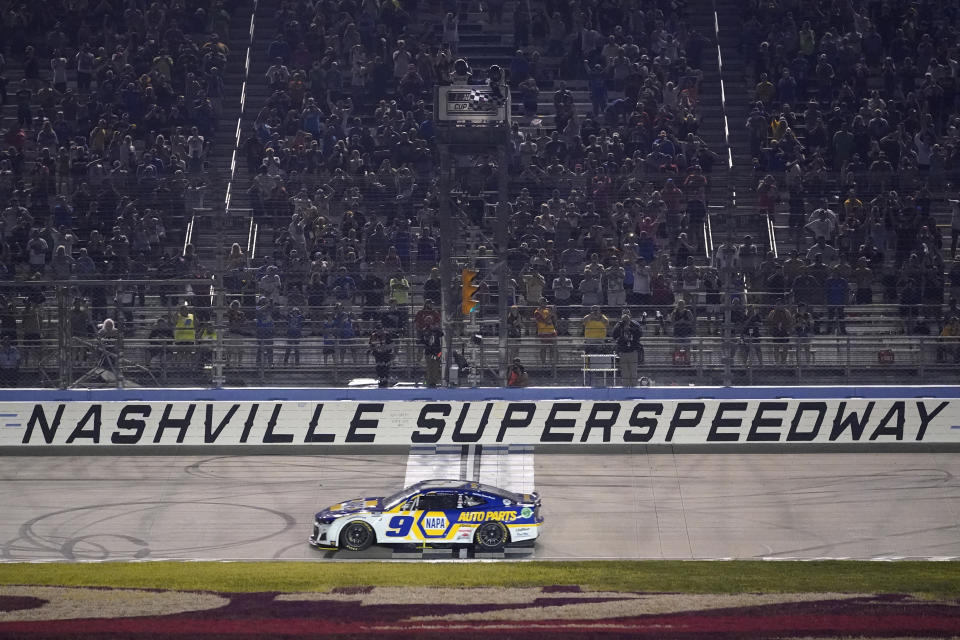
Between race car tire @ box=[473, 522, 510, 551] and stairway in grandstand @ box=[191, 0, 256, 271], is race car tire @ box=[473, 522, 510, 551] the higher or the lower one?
the lower one

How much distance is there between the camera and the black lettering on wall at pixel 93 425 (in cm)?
2141

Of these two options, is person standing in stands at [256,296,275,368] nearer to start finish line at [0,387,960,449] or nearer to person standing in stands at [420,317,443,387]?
start finish line at [0,387,960,449]

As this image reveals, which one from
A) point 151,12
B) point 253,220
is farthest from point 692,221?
point 151,12

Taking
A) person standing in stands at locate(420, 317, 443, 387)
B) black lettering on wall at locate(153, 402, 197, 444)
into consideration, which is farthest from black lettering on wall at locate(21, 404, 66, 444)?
person standing in stands at locate(420, 317, 443, 387)

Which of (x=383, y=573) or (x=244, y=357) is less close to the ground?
(x=244, y=357)

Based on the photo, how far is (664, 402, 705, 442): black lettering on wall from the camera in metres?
21.2

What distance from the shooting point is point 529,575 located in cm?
1606

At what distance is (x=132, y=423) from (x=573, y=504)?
7.02m

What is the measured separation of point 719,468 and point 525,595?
650 cm

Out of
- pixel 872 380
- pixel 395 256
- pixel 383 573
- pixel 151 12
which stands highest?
pixel 151 12

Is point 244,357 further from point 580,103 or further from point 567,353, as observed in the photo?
point 580,103

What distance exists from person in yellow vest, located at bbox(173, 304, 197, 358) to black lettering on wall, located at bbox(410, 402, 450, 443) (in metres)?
3.68

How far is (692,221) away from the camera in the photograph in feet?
76.9

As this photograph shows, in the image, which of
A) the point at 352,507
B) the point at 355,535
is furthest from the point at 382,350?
the point at 355,535
